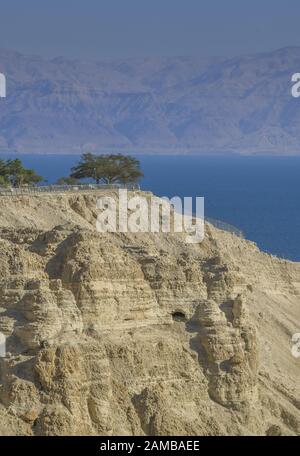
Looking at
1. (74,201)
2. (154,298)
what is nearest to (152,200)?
(74,201)

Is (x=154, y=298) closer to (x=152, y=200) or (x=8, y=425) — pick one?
(x=8, y=425)

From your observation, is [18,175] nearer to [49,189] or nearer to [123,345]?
[49,189]

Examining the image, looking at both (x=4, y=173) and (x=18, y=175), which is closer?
(x=18, y=175)

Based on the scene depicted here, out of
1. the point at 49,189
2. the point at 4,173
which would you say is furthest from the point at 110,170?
the point at 49,189

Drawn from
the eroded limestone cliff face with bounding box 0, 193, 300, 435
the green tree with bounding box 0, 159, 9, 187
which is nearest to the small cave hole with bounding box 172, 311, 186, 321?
the eroded limestone cliff face with bounding box 0, 193, 300, 435

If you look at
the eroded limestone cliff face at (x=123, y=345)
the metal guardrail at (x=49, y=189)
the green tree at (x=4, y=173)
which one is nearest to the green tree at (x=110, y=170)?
the green tree at (x=4, y=173)
